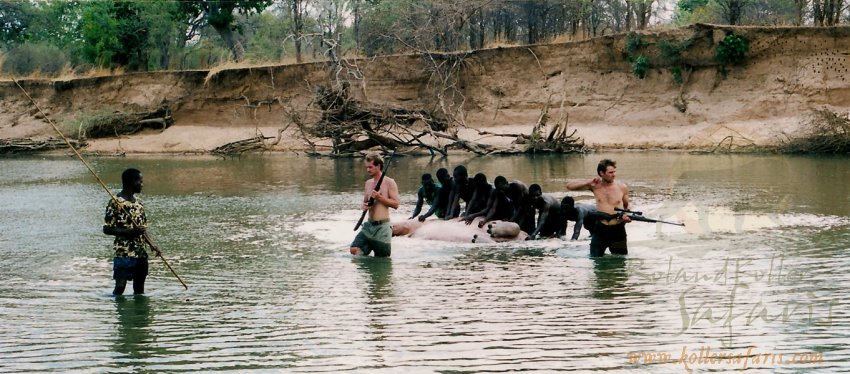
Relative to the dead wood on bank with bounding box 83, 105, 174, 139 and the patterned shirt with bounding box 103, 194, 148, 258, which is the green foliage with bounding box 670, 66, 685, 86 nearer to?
the dead wood on bank with bounding box 83, 105, 174, 139

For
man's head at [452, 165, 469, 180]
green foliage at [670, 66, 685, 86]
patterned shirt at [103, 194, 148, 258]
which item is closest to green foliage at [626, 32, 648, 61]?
green foliage at [670, 66, 685, 86]

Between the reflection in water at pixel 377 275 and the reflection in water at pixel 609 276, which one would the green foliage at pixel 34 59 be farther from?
the reflection in water at pixel 609 276

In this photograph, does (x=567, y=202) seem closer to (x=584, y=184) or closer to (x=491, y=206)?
(x=491, y=206)

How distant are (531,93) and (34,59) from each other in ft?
103

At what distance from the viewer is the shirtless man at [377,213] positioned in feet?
40.5

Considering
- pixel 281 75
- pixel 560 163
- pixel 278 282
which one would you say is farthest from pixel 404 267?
pixel 281 75

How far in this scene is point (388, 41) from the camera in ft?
163

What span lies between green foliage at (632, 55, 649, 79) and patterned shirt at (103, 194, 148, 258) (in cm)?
3099

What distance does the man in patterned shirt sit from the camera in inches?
384

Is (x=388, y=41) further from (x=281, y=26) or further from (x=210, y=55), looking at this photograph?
(x=281, y=26)

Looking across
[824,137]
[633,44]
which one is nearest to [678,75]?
[633,44]

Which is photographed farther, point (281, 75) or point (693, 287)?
point (281, 75)

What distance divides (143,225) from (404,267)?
11.3 ft

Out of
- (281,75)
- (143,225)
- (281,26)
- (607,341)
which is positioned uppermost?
(281,26)
